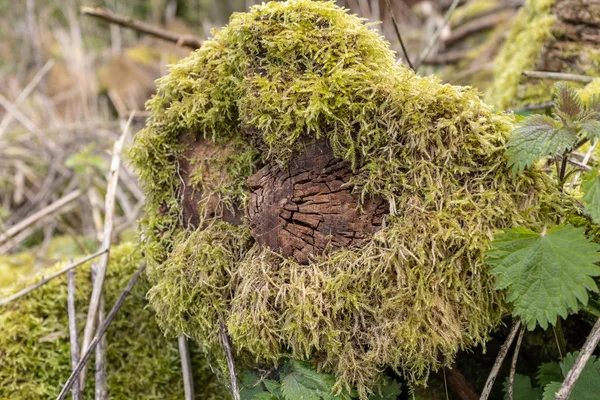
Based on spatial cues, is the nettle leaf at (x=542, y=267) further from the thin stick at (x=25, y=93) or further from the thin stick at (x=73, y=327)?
the thin stick at (x=25, y=93)

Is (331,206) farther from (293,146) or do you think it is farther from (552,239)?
(552,239)

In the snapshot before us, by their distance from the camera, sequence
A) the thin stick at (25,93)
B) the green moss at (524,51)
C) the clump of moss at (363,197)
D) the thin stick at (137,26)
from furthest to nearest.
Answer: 1. the thin stick at (25,93)
2. the thin stick at (137,26)
3. the green moss at (524,51)
4. the clump of moss at (363,197)

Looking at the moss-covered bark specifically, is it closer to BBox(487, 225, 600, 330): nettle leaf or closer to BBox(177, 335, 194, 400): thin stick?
BBox(487, 225, 600, 330): nettle leaf

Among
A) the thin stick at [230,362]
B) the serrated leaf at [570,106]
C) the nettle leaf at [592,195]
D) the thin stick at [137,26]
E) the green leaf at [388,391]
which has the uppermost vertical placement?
the thin stick at [137,26]

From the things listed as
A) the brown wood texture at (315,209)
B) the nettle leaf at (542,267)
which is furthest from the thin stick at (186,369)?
the nettle leaf at (542,267)

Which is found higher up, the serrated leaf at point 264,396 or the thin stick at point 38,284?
the thin stick at point 38,284

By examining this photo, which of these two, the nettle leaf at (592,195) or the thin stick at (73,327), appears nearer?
the nettle leaf at (592,195)
